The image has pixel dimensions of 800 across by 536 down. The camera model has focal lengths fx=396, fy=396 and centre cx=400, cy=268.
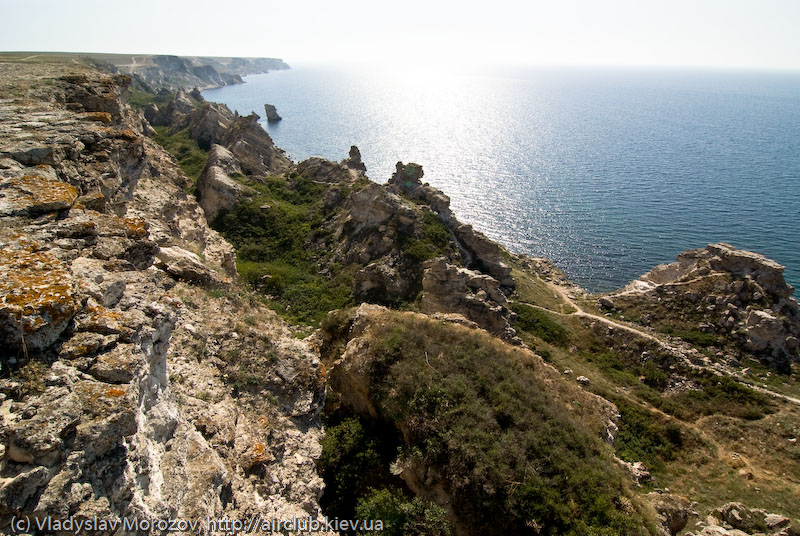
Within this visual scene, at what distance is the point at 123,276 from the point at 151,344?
2.60 metres

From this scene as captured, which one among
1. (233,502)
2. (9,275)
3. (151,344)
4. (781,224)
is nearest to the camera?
(9,275)

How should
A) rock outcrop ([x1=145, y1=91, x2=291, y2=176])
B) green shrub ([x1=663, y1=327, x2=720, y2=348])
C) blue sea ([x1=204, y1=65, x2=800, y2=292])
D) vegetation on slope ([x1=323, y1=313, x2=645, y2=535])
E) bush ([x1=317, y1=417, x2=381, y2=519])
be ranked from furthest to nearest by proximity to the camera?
blue sea ([x1=204, y1=65, x2=800, y2=292]) < rock outcrop ([x1=145, y1=91, x2=291, y2=176]) < green shrub ([x1=663, y1=327, x2=720, y2=348]) < bush ([x1=317, y1=417, x2=381, y2=519]) < vegetation on slope ([x1=323, y1=313, x2=645, y2=535])

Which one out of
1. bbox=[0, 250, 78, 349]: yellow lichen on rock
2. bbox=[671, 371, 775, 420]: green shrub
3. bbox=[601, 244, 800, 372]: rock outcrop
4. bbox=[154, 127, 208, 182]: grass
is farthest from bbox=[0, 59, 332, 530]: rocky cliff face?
bbox=[154, 127, 208, 182]: grass

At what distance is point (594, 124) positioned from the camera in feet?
568

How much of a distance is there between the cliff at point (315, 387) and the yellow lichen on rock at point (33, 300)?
0.04 m

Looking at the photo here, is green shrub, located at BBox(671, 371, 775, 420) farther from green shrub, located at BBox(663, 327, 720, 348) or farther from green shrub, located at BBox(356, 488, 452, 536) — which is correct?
green shrub, located at BBox(356, 488, 452, 536)

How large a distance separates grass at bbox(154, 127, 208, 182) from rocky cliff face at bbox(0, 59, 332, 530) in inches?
2023

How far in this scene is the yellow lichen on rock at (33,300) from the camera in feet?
24.1

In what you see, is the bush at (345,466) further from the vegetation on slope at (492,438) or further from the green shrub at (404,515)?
the green shrub at (404,515)

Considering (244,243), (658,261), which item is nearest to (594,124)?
(658,261)

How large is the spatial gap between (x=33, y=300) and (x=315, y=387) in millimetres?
11069

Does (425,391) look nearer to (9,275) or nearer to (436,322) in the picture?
(436,322)

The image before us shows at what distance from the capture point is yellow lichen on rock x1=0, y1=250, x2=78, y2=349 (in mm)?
7344

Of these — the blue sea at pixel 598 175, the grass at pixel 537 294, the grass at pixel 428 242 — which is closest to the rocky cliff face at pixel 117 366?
the grass at pixel 428 242
